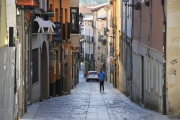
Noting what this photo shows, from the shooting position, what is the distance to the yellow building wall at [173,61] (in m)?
12.3

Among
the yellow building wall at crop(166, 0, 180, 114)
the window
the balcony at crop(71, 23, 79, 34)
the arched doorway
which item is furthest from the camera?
the window

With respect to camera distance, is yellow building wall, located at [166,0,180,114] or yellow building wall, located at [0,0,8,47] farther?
yellow building wall, located at [166,0,180,114]

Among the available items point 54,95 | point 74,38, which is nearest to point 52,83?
point 54,95

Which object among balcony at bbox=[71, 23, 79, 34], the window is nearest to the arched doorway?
balcony at bbox=[71, 23, 79, 34]

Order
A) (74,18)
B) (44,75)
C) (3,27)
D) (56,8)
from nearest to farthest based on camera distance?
(3,27) < (44,75) < (56,8) < (74,18)

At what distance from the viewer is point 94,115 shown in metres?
14.2

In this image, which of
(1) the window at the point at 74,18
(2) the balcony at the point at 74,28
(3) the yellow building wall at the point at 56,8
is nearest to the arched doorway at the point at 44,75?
(3) the yellow building wall at the point at 56,8

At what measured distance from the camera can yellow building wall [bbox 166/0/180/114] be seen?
40.5ft

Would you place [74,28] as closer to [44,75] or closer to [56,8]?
[56,8]

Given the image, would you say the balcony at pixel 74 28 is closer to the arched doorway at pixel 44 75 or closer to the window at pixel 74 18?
the window at pixel 74 18

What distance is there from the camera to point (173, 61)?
1250 centimetres

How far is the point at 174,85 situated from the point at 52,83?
1417cm

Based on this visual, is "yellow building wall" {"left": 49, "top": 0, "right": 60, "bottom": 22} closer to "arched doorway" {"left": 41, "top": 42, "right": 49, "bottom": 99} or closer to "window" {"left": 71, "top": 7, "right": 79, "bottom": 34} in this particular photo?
"arched doorway" {"left": 41, "top": 42, "right": 49, "bottom": 99}

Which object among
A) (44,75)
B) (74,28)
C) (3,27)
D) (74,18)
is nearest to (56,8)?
(44,75)
